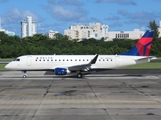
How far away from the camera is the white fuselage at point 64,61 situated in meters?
40.8

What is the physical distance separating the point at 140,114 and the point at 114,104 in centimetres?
320

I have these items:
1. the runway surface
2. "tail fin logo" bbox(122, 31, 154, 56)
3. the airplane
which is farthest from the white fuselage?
the runway surface

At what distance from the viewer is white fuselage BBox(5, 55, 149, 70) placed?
134 ft

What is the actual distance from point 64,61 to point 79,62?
1760 mm

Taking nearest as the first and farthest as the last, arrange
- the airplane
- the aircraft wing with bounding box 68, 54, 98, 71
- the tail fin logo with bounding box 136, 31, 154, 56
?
the aircraft wing with bounding box 68, 54, 98, 71, the airplane, the tail fin logo with bounding box 136, 31, 154, 56

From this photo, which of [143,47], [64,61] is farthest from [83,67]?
[143,47]

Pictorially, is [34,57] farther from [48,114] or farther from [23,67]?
[48,114]

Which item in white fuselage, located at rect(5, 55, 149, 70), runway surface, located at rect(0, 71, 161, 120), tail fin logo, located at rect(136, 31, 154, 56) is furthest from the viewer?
tail fin logo, located at rect(136, 31, 154, 56)

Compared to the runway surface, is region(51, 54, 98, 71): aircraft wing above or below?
above

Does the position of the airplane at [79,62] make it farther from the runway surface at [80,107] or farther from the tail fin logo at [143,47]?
the runway surface at [80,107]

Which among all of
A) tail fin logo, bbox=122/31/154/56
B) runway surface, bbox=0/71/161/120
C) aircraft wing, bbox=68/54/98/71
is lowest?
runway surface, bbox=0/71/161/120

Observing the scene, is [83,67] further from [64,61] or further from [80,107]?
[80,107]

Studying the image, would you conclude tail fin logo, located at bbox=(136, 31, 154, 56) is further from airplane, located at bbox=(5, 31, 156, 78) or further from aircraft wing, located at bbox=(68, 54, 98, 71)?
aircraft wing, located at bbox=(68, 54, 98, 71)

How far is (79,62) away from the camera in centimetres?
4200
